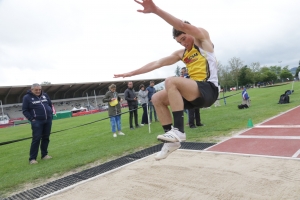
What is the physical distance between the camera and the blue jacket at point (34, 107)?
19.7 ft

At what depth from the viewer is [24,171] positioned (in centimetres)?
541

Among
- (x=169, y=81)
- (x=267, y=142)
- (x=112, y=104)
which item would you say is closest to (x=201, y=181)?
(x=169, y=81)

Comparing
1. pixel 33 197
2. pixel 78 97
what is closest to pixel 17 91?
pixel 78 97

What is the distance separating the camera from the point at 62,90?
5553 centimetres

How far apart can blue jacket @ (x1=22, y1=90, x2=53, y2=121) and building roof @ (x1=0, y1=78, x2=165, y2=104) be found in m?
44.1

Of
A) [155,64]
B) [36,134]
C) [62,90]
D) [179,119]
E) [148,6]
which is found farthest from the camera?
[62,90]

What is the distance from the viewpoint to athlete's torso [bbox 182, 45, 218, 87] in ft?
10.4

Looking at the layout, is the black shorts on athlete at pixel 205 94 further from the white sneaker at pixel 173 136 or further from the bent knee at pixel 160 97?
the white sneaker at pixel 173 136

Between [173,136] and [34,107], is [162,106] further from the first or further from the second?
[34,107]

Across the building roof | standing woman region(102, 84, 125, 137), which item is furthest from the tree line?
standing woman region(102, 84, 125, 137)

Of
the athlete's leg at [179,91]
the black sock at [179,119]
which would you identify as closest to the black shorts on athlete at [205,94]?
the athlete's leg at [179,91]

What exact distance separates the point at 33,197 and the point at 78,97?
58558mm

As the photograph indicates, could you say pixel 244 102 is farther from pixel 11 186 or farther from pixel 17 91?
pixel 17 91

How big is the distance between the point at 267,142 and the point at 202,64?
3397 millimetres
